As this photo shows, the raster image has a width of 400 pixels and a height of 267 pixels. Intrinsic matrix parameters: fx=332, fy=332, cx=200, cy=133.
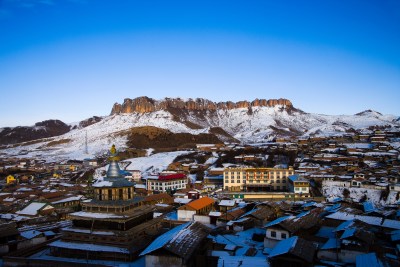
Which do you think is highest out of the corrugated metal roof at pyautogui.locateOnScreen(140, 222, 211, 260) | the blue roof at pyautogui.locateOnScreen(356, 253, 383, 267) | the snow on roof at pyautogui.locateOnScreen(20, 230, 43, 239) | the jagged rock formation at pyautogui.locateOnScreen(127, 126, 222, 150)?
the jagged rock formation at pyautogui.locateOnScreen(127, 126, 222, 150)

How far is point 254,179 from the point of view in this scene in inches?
2776

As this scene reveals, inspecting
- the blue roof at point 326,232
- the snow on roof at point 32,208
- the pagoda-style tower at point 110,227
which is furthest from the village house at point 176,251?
the snow on roof at point 32,208

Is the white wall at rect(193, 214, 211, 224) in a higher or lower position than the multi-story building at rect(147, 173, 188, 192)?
lower

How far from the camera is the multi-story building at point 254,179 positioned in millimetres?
70125

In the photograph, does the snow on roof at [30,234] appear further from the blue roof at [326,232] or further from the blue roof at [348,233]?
the blue roof at [348,233]

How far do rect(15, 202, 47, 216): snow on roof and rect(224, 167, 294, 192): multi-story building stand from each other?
3588cm

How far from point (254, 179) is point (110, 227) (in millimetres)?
51459

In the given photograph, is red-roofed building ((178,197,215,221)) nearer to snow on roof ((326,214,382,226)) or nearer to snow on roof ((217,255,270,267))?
snow on roof ((326,214,382,226))

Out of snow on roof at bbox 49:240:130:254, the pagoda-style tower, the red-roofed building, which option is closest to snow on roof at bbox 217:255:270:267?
the pagoda-style tower

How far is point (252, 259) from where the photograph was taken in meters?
22.0

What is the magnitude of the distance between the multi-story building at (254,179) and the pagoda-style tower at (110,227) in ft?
155

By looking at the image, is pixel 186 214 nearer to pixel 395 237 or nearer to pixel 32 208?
pixel 395 237

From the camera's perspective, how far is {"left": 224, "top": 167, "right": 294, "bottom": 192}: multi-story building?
230 ft

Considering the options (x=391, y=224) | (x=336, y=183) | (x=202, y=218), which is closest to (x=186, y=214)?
(x=202, y=218)
